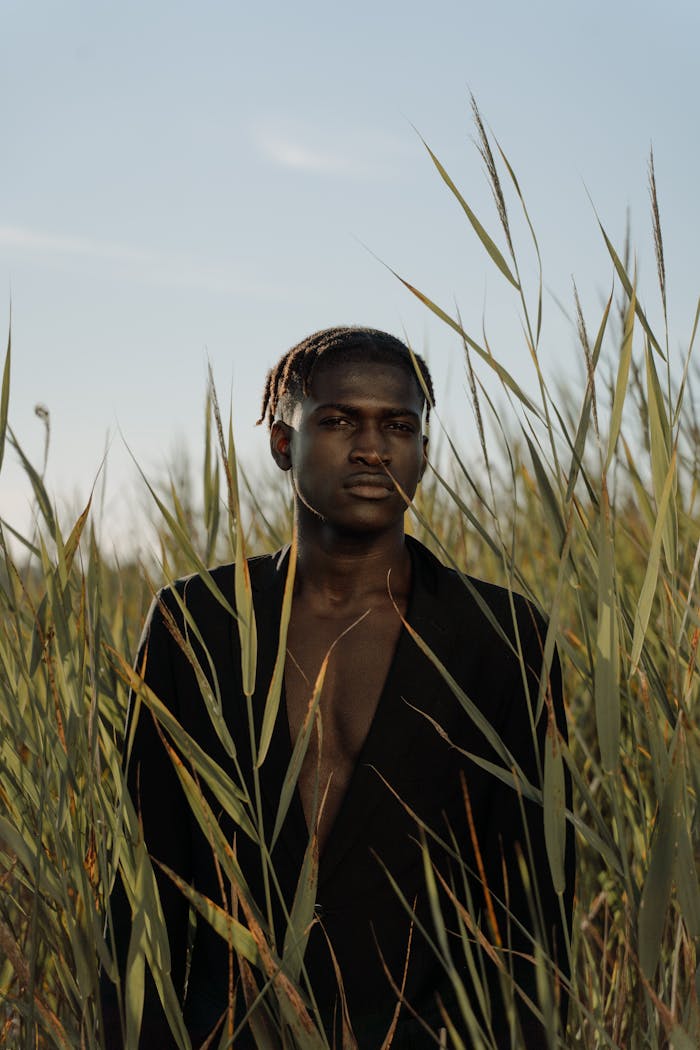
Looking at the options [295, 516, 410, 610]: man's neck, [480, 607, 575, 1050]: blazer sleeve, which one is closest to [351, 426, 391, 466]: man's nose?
[295, 516, 410, 610]: man's neck

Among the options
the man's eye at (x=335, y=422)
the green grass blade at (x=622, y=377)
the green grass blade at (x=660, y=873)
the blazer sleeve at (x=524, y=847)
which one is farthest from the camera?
the man's eye at (x=335, y=422)

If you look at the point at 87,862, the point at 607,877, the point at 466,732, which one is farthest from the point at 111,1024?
the point at 607,877

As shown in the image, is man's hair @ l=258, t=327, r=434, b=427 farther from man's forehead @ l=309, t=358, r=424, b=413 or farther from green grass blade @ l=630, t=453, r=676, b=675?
green grass blade @ l=630, t=453, r=676, b=675

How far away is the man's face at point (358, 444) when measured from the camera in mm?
1227

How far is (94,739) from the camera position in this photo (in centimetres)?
92

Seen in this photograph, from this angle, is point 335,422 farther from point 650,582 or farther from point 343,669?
point 650,582

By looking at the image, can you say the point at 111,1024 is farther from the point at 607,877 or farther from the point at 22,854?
the point at 607,877

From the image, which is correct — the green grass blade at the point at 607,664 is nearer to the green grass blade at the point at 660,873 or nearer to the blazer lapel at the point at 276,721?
the green grass blade at the point at 660,873

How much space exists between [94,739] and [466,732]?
507mm

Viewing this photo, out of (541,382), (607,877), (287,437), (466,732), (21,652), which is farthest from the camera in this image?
(607,877)

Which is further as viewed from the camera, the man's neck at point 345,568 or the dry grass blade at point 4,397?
the man's neck at point 345,568

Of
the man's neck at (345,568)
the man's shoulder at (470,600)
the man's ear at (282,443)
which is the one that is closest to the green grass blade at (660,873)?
the man's shoulder at (470,600)

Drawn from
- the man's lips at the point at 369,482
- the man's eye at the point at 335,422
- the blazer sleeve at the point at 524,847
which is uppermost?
the man's eye at the point at 335,422

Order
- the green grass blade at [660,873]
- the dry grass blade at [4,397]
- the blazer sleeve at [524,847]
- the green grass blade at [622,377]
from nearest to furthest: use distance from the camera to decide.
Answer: the green grass blade at [660,873]
the green grass blade at [622,377]
the dry grass blade at [4,397]
the blazer sleeve at [524,847]
